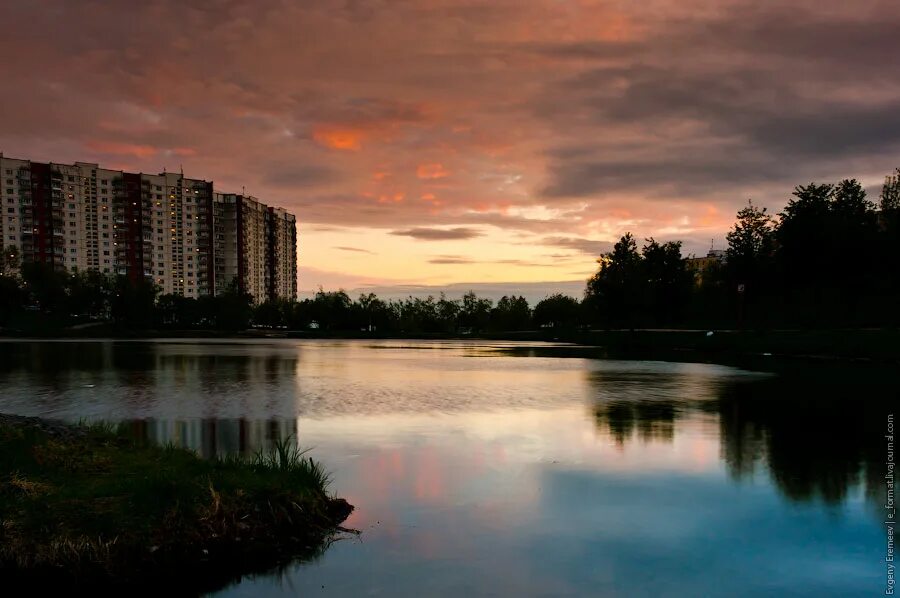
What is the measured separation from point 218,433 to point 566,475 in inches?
438

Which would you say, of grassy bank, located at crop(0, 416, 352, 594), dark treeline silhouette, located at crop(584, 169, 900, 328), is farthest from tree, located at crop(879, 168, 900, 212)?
grassy bank, located at crop(0, 416, 352, 594)

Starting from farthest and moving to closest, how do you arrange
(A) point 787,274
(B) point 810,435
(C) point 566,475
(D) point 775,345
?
(A) point 787,274 < (D) point 775,345 < (B) point 810,435 < (C) point 566,475

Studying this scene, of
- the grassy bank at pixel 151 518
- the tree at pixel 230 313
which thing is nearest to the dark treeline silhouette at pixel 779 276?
the tree at pixel 230 313

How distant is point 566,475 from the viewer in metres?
16.3

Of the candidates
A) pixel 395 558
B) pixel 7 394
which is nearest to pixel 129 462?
pixel 395 558

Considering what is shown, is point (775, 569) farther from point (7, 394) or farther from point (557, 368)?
point (557, 368)

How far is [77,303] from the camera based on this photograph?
17138 centimetres

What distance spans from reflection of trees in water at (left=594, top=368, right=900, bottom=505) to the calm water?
0.10 metres

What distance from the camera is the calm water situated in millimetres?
10227

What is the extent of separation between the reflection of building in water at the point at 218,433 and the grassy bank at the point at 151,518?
→ 4443mm

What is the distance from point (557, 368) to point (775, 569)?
41158 millimetres

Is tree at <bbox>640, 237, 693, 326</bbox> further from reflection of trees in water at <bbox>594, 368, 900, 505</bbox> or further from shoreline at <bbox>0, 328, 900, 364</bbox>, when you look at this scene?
reflection of trees in water at <bbox>594, 368, 900, 505</bbox>

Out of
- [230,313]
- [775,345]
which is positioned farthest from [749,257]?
[230,313]

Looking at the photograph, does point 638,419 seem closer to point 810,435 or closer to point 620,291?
point 810,435
